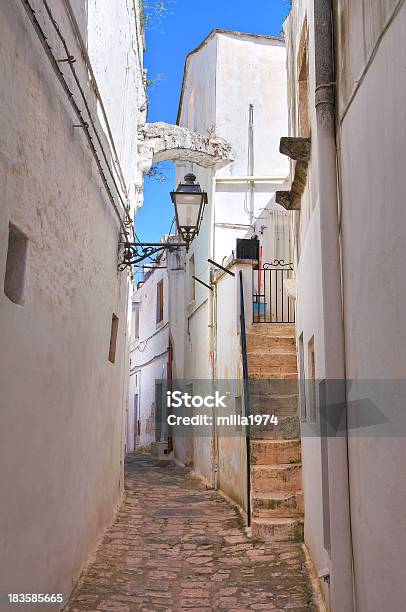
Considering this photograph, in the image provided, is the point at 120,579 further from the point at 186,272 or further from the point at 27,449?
the point at 186,272

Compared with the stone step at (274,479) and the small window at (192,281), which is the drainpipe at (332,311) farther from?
the small window at (192,281)

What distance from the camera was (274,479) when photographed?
7301 millimetres

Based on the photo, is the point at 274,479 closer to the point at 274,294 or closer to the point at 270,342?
the point at 270,342

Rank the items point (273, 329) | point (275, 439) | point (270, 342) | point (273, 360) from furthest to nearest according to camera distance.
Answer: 1. point (273, 329)
2. point (270, 342)
3. point (273, 360)
4. point (275, 439)

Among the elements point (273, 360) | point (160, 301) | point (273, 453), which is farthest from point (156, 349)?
point (273, 453)

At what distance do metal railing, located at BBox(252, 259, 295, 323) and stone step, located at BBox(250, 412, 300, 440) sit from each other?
347 centimetres

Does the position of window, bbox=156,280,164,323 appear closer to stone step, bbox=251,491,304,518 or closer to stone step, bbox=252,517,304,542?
stone step, bbox=251,491,304,518

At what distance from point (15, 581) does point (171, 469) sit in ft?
34.8

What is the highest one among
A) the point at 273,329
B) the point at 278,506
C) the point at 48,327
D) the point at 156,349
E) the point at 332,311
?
the point at 156,349

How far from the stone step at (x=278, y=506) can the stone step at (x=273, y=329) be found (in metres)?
3.42

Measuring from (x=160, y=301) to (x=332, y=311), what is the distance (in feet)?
50.4

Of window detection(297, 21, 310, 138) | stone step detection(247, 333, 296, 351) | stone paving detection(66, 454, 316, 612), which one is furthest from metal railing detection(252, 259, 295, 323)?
window detection(297, 21, 310, 138)

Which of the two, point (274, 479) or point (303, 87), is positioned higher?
point (303, 87)

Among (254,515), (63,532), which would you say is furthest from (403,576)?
(254,515)
